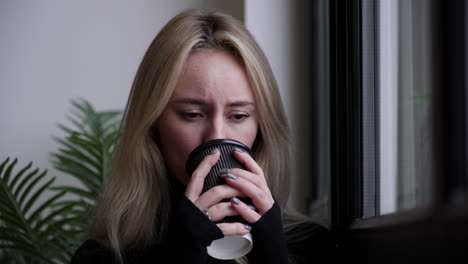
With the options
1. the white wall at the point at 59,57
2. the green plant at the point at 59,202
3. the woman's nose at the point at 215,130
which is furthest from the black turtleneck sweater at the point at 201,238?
the white wall at the point at 59,57

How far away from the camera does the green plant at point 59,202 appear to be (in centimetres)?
178

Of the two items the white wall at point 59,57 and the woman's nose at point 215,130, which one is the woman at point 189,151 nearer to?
the woman's nose at point 215,130

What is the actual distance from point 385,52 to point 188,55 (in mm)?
375

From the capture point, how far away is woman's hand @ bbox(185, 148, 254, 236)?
0.92 meters

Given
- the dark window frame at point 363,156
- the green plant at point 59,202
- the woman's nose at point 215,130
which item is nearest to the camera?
the dark window frame at point 363,156

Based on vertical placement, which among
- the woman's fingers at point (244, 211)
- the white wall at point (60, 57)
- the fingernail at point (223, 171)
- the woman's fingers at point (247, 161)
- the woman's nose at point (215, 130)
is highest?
the white wall at point (60, 57)

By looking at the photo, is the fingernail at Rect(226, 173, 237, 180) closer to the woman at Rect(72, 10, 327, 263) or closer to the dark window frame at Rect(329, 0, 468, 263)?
the woman at Rect(72, 10, 327, 263)

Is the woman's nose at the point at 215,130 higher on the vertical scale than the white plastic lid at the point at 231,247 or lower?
higher

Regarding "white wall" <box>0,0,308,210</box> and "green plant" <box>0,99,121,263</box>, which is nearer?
"green plant" <box>0,99,121,263</box>

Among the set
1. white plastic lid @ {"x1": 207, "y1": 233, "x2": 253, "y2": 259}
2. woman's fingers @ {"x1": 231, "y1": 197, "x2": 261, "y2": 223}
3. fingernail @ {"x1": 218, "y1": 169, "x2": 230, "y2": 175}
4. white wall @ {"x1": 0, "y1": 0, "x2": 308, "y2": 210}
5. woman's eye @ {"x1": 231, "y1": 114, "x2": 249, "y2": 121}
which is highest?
white wall @ {"x1": 0, "y1": 0, "x2": 308, "y2": 210}

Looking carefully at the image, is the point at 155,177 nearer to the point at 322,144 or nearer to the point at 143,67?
the point at 143,67

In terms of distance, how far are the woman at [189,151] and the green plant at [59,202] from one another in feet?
1.91

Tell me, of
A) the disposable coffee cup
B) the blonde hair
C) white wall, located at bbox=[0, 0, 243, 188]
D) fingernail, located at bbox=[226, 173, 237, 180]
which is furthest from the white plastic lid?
white wall, located at bbox=[0, 0, 243, 188]

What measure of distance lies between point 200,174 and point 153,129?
0.26 meters
